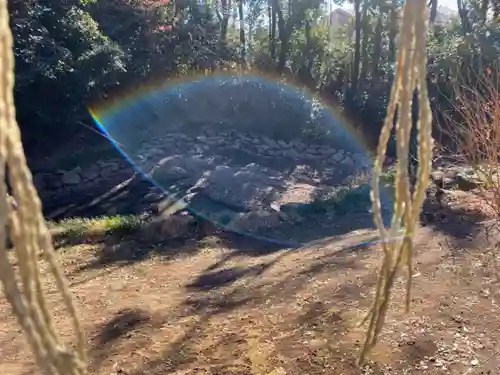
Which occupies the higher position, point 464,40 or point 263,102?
point 464,40

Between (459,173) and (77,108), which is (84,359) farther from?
(77,108)

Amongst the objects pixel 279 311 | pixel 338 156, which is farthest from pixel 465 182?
pixel 279 311

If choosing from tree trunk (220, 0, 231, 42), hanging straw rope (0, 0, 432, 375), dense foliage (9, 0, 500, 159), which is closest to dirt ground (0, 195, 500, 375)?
hanging straw rope (0, 0, 432, 375)

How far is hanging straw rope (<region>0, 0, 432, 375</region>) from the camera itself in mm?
302

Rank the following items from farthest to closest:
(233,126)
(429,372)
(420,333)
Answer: (233,126) < (420,333) < (429,372)

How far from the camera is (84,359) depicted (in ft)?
1.21

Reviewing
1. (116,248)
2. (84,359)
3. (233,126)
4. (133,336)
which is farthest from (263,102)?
(84,359)

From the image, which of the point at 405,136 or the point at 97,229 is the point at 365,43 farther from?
the point at 405,136

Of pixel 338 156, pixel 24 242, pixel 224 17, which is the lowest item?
pixel 338 156

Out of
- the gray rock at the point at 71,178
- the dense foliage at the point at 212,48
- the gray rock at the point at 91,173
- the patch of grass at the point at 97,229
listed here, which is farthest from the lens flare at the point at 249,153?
the gray rock at the point at 71,178

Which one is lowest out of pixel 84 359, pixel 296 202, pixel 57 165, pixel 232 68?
pixel 296 202

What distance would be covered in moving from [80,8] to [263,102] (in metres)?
3.51

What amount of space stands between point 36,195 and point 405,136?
274 millimetres

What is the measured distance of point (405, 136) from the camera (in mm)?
395
